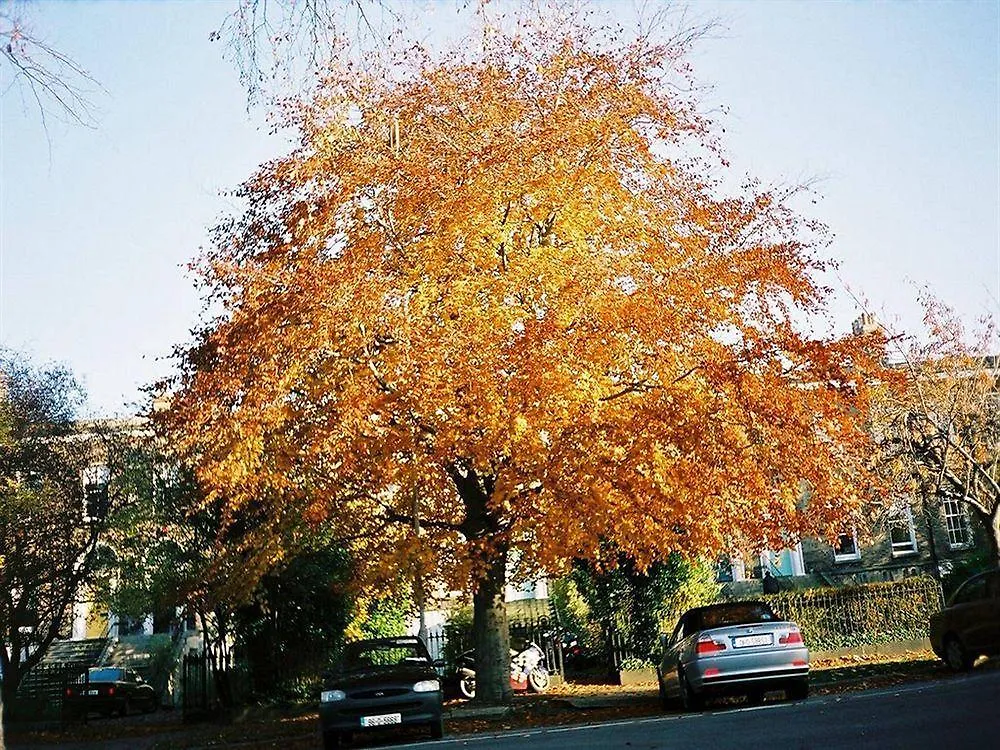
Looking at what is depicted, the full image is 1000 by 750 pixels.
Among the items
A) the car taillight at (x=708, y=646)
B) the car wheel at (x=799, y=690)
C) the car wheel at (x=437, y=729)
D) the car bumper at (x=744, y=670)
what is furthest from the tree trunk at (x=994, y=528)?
the car wheel at (x=437, y=729)

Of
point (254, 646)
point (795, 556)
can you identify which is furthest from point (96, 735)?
point (795, 556)

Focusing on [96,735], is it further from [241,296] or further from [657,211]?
[657,211]

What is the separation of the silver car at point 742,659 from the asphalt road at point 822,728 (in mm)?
696

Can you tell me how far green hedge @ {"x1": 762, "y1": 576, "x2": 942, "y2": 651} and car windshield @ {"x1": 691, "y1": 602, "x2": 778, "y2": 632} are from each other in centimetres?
1018

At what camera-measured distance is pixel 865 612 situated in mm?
28828

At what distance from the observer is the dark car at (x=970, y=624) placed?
2095 cm

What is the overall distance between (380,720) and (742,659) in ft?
18.3

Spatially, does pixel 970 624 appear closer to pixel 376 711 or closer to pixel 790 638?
pixel 790 638

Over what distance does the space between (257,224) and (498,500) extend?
24.3 ft

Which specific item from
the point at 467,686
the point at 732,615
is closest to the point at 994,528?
the point at 732,615

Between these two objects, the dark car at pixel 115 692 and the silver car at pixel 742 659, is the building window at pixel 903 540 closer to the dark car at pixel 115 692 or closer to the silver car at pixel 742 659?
the dark car at pixel 115 692

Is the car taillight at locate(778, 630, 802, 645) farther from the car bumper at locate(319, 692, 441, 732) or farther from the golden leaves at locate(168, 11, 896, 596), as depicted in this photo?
the car bumper at locate(319, 692, 441, 732)

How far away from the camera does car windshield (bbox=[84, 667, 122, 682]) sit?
35562 millimetres

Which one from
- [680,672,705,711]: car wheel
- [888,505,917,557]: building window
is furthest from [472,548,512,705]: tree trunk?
[888,505,917,557]: building window
